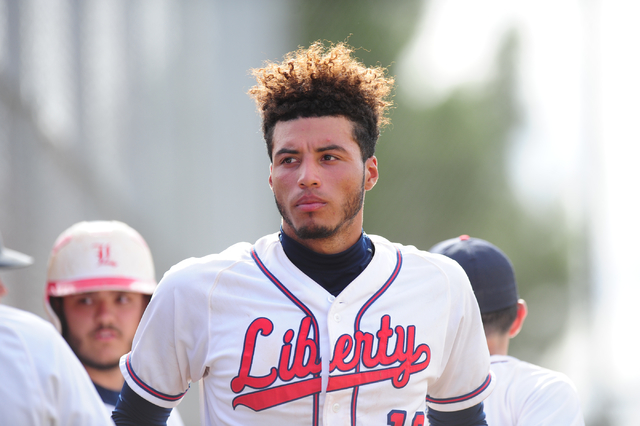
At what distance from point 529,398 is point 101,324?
6.42ft

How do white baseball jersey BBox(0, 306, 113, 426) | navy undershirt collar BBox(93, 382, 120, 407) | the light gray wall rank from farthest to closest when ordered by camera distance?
1. the light gray wall
2. navy undershirt collar BBox(93, 382, 120, 407)
3. white baseball jersey BBox(0, 306, 113, 426)

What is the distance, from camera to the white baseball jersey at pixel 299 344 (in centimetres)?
181

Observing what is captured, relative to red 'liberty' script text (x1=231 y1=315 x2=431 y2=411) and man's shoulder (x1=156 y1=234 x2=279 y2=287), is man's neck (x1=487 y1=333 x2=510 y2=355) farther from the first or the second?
man's shoulder (x1=156 y1=234 x2=279 y2=287)

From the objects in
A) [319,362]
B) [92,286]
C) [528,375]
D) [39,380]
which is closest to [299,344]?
[319,362]

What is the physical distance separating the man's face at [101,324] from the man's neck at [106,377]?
2 centimetres

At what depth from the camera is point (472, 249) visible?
258 centimetres

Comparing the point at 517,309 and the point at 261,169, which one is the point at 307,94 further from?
the point at 261,169

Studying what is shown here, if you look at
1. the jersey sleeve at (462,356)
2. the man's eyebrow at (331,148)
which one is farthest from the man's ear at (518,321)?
the man's eyebrow at (331,148)

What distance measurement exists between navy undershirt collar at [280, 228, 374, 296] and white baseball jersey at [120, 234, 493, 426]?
0.04 m

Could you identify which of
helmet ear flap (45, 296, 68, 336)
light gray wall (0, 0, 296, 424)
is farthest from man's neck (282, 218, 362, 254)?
light gray wall (0, 0, 296, 424)

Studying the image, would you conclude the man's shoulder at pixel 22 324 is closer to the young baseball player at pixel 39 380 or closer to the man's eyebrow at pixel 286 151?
the young baseball player at pixel 39 380

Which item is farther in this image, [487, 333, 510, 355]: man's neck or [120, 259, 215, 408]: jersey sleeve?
[487, 333, 510, 355]: man's neck

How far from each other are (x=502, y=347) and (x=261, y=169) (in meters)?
3.62

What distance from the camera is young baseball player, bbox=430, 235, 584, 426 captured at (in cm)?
212
